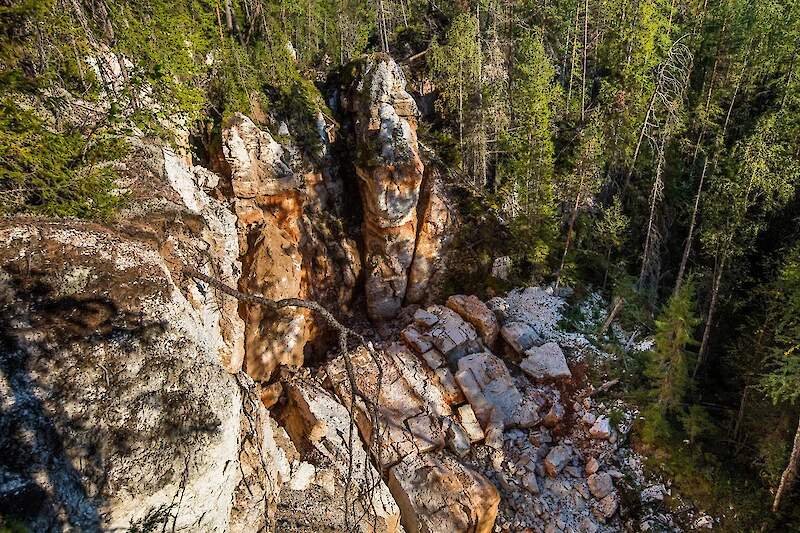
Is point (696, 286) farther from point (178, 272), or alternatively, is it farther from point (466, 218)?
point (178, 272)

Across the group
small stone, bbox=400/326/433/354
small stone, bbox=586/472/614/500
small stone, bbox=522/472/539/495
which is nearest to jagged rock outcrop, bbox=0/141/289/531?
small stone, bbox=522/472/539/495

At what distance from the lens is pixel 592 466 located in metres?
11.6

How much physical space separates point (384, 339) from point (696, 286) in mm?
11475

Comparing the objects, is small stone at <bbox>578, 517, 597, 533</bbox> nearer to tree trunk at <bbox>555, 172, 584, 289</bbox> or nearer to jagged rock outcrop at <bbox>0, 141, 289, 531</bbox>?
tree trunk at <bbox>555, 172, 584, 289</bbox>

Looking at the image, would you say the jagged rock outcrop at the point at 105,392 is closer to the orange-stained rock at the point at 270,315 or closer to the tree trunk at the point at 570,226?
the orange-stained rock at the point at 270,315

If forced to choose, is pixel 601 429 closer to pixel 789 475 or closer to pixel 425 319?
pixel 789 475

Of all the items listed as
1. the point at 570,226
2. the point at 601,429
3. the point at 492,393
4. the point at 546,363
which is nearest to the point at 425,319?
the point at 492,393

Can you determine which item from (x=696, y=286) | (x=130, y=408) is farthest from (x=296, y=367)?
(x=696, y=286)

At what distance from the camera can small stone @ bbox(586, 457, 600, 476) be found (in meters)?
11.6

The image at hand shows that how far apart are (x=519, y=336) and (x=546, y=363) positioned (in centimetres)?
130

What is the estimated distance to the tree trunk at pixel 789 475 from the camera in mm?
9938

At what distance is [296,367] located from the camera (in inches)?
535

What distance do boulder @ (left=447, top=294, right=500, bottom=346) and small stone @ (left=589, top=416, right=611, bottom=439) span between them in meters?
4.05

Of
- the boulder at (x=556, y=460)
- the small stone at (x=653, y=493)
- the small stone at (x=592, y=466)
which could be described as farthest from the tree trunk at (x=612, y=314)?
the small stone at (x=653, y=493)
